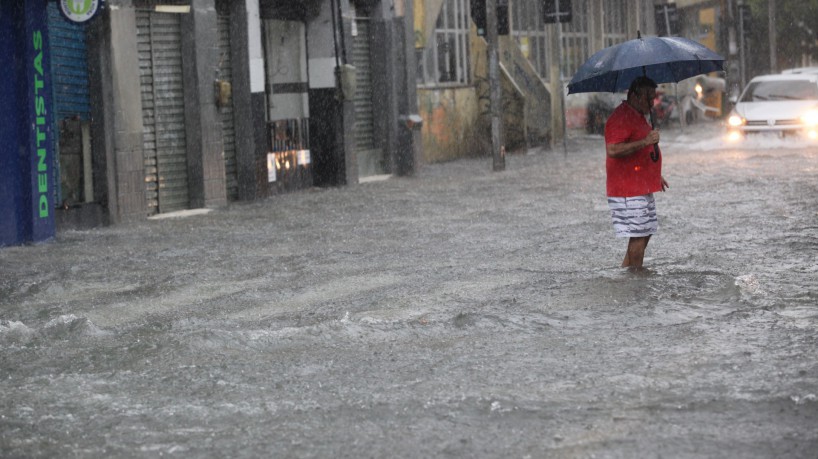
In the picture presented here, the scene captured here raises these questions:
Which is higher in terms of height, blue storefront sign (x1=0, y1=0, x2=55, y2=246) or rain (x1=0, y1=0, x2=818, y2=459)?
blue storefront sign (x1=0, y1=0, x2=55, y2=246)

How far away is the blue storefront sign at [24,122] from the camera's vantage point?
13.7m

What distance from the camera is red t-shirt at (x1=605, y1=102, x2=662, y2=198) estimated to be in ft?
31.7

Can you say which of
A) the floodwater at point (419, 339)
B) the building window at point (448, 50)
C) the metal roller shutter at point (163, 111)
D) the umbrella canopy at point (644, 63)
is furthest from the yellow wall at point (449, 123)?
the umbrella canopy at point (644, 63)

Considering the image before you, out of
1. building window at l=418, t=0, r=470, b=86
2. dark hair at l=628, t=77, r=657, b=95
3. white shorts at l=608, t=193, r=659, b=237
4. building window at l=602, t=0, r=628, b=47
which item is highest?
building window at l=602, t=0, r=628, b=47

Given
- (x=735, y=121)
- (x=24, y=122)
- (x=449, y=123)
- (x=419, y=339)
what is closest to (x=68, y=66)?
(x=24, y=122)

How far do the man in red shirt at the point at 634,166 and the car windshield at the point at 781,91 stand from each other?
16.3 meters

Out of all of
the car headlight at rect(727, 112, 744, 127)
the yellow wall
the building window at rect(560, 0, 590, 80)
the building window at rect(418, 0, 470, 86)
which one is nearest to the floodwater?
the car headlight at rect(727, 112, 744, 127)

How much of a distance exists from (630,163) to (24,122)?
22.6 feet

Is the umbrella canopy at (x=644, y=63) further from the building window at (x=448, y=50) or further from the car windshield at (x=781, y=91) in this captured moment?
the building window at (x=448, y=50)

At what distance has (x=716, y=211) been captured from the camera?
14.7 m

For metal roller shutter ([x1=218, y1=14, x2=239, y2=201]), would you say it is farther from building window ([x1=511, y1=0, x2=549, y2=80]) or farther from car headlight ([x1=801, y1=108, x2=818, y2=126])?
building window ([x1=511, y1=0, x2=549, y2=80])

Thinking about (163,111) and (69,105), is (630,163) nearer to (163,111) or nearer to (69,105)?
(69,105)

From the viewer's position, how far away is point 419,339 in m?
7.65

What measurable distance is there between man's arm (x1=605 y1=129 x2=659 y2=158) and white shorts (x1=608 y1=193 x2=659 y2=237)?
0.36 m
